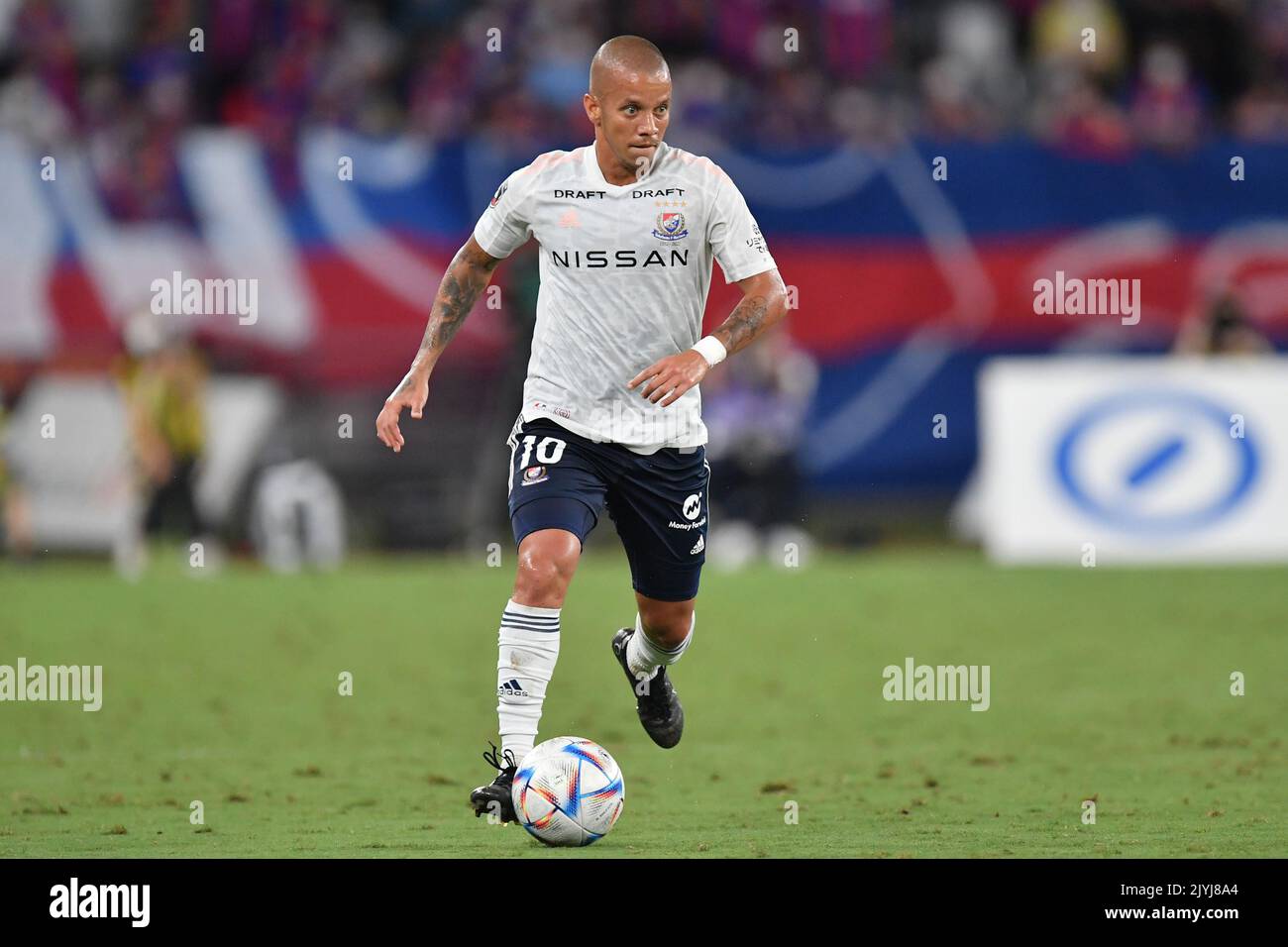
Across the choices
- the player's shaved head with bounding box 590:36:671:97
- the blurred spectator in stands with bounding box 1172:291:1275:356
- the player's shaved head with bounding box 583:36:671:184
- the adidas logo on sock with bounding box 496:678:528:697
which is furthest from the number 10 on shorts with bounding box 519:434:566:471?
the blurred spectator in stands with bounding box 1172:291:1275:356

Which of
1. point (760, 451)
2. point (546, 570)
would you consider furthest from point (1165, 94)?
point (546, 570)

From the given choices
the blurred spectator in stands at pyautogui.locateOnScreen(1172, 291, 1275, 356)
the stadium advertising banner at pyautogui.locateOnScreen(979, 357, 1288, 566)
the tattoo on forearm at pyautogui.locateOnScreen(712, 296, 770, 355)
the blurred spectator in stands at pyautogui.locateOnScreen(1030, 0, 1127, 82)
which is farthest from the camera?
the blurred spectator in stands at pyautogui.locateOnScreen(1030, 0, 1127, 82)

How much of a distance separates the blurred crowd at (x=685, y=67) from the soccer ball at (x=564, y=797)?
43.5 ft

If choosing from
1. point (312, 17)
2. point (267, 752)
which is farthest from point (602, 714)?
point (312, 17)

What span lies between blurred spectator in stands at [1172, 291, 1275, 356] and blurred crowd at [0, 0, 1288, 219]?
7.31 feet

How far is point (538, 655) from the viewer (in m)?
7.45

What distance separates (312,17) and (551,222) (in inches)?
606

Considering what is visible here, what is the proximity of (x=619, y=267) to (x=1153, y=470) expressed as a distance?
33.7 ft

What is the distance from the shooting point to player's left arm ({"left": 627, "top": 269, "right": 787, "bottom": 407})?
7301 mm

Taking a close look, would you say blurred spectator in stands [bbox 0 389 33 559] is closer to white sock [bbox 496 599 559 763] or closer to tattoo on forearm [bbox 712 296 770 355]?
white sock [bbox 496 599 559 763]

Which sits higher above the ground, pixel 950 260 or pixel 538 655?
pixel 950 260

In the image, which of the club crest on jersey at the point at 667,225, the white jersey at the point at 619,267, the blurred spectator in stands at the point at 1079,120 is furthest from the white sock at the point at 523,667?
the blurred spectator in stands at the point at 1079,120

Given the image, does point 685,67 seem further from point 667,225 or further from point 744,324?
point 744,324

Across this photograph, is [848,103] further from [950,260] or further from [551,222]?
[551,222]
